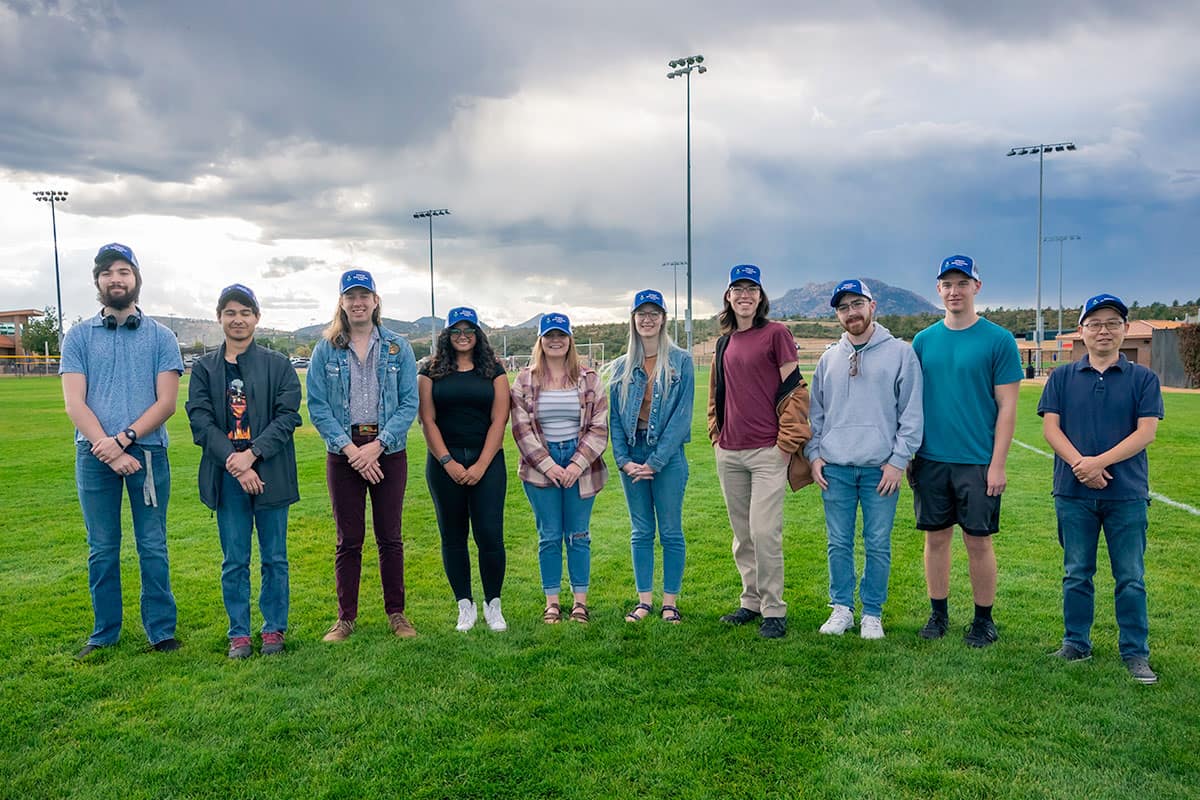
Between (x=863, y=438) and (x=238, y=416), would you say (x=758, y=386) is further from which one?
(x=238, y=416)

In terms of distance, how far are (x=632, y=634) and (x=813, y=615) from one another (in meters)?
1.21

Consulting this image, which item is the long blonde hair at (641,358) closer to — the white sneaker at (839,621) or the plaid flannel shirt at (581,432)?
the plaid flannel shirt at (581,432)

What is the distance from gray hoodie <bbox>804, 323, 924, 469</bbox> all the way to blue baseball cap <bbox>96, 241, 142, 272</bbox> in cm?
388

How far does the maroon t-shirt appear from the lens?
4.50 meters

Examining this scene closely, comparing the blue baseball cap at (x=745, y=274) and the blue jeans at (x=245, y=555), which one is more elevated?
the blue baseball cap at (x=745, y=274)

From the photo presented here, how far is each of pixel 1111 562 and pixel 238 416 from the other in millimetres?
4739

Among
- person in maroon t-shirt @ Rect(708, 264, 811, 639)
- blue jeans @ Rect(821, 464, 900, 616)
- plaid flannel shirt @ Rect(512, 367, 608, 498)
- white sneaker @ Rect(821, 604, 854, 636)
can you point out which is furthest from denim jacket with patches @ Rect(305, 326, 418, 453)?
white sneaker @ Rect(821, 604, 854, 636)

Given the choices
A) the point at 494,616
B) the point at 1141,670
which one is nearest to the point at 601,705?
the point at 494,616

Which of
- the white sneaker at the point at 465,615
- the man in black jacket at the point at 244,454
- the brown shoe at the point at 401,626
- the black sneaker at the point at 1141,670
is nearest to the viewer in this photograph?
the black sneaker at the point at 1141,670

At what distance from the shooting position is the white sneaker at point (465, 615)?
4664 millimetres

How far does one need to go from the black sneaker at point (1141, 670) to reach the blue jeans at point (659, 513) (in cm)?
237

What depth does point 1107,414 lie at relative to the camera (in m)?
4.01

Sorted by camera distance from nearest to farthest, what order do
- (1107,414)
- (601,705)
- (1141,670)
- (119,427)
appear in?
(601,705), (1141,670), (1107,414), (119,427)

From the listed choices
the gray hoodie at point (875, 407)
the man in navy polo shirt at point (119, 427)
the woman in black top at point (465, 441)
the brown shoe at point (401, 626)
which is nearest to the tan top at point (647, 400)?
the woman in black top at point (465, 441)
